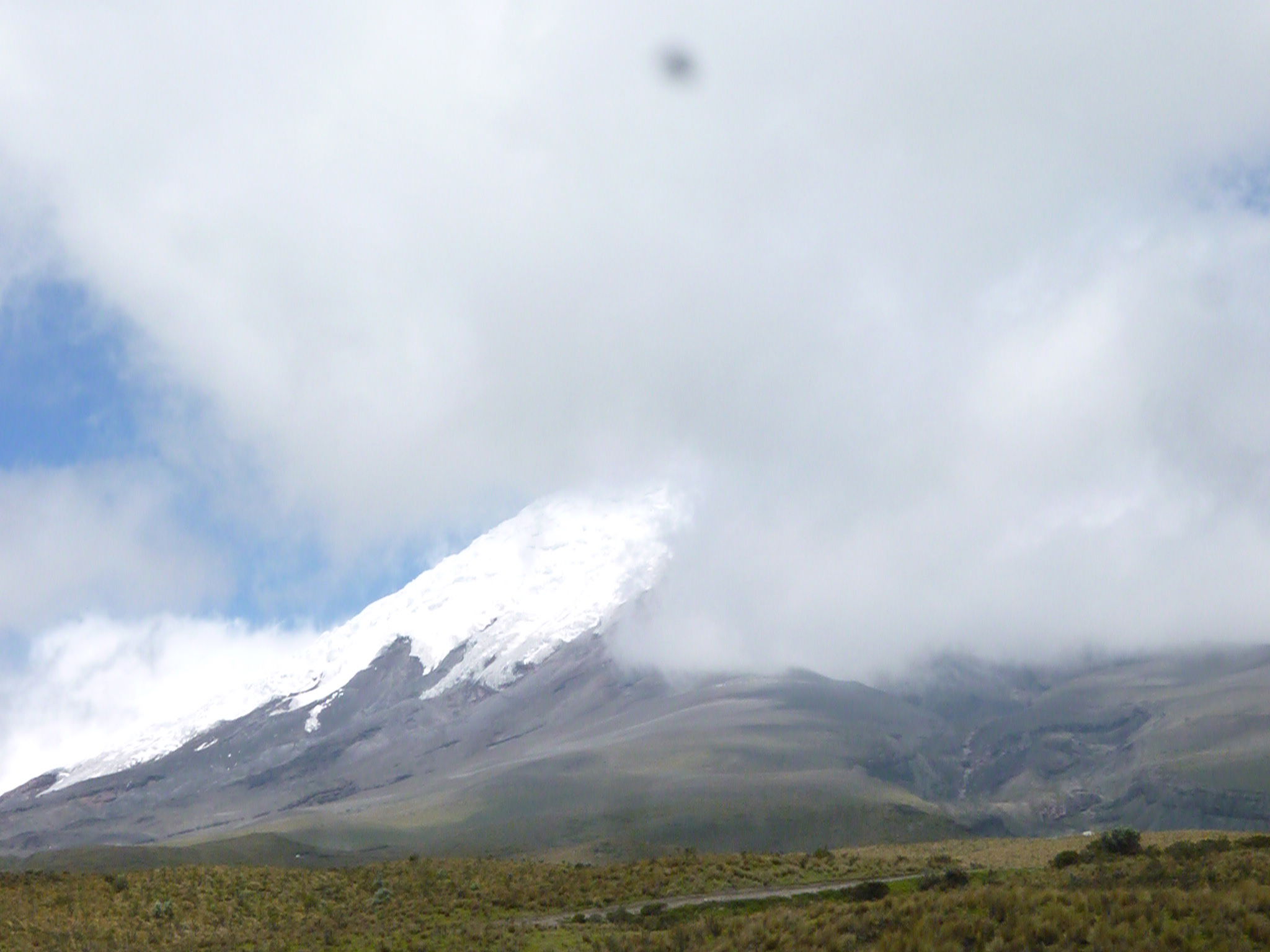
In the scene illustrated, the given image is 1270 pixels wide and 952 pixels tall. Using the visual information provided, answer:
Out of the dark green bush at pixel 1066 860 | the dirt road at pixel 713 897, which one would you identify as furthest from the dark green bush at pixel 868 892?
the dark green bush at pixel 1066 860

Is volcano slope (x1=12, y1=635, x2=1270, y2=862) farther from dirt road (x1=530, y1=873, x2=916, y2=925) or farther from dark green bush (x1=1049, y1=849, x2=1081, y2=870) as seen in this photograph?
dark green bush (x1=1049, y1=849, x2=1081, y2=870)

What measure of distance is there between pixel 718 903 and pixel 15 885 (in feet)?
84.6

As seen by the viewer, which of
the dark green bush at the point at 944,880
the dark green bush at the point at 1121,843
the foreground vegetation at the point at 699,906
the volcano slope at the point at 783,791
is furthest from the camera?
the volcano slope at the point at 783,791

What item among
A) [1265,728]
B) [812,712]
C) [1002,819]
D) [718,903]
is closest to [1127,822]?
[1002,819]

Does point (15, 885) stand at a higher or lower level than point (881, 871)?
higher

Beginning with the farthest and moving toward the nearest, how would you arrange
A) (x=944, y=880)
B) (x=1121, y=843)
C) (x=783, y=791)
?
(x=783, y=791), (x=1121, y=843), (x=944, y=880)

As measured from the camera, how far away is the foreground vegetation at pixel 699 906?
1780 centimetres

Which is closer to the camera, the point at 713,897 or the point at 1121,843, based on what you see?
the point at 713,897

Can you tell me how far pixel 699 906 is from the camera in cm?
2925

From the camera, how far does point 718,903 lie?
29438 millimetres

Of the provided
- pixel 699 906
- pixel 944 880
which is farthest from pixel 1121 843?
pixel 699 906

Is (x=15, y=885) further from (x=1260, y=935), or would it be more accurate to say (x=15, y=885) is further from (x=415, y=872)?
(x=1260, y=935)

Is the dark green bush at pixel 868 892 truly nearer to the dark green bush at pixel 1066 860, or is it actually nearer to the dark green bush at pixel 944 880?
the dark green bush at pixel 944 880

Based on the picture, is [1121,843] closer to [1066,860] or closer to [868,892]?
[1066,860]
